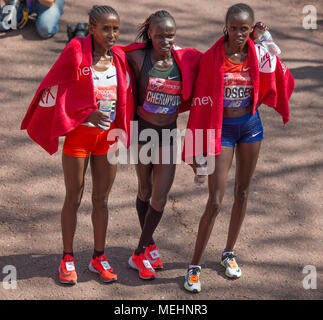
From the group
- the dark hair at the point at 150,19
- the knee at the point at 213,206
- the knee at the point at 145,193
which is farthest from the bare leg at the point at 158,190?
the dark hair at the point at 150,19

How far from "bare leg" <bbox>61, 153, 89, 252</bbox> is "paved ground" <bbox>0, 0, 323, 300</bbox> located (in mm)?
418

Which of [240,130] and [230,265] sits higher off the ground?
[240,130]

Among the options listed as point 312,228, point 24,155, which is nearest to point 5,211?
point 24,155

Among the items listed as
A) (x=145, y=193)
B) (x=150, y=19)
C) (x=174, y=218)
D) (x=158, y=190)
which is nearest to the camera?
(x=150, y=19)

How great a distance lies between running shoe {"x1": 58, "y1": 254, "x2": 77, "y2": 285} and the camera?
4910 mm

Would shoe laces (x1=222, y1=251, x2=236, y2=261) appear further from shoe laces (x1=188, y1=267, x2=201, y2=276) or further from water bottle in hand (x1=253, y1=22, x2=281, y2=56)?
water bottle in hand (x1=253, y1=22, x2=281, y2=56)

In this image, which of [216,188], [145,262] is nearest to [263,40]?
[216,188]

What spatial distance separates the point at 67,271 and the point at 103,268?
12.2 inches

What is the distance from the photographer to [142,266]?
5.12 m

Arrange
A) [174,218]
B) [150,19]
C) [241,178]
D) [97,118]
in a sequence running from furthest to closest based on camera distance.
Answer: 1. [174,218]
2. [241,178]
3. [150,19]
4. [97,118]

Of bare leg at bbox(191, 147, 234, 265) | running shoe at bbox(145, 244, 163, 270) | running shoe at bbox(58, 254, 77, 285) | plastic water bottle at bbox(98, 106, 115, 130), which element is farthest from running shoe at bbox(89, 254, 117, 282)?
plastic water bottle at bbox(98, 106, 115, 130)

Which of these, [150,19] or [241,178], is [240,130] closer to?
[241,178]

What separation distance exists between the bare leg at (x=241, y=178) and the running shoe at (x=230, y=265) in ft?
0.18

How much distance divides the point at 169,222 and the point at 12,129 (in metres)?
2.48
